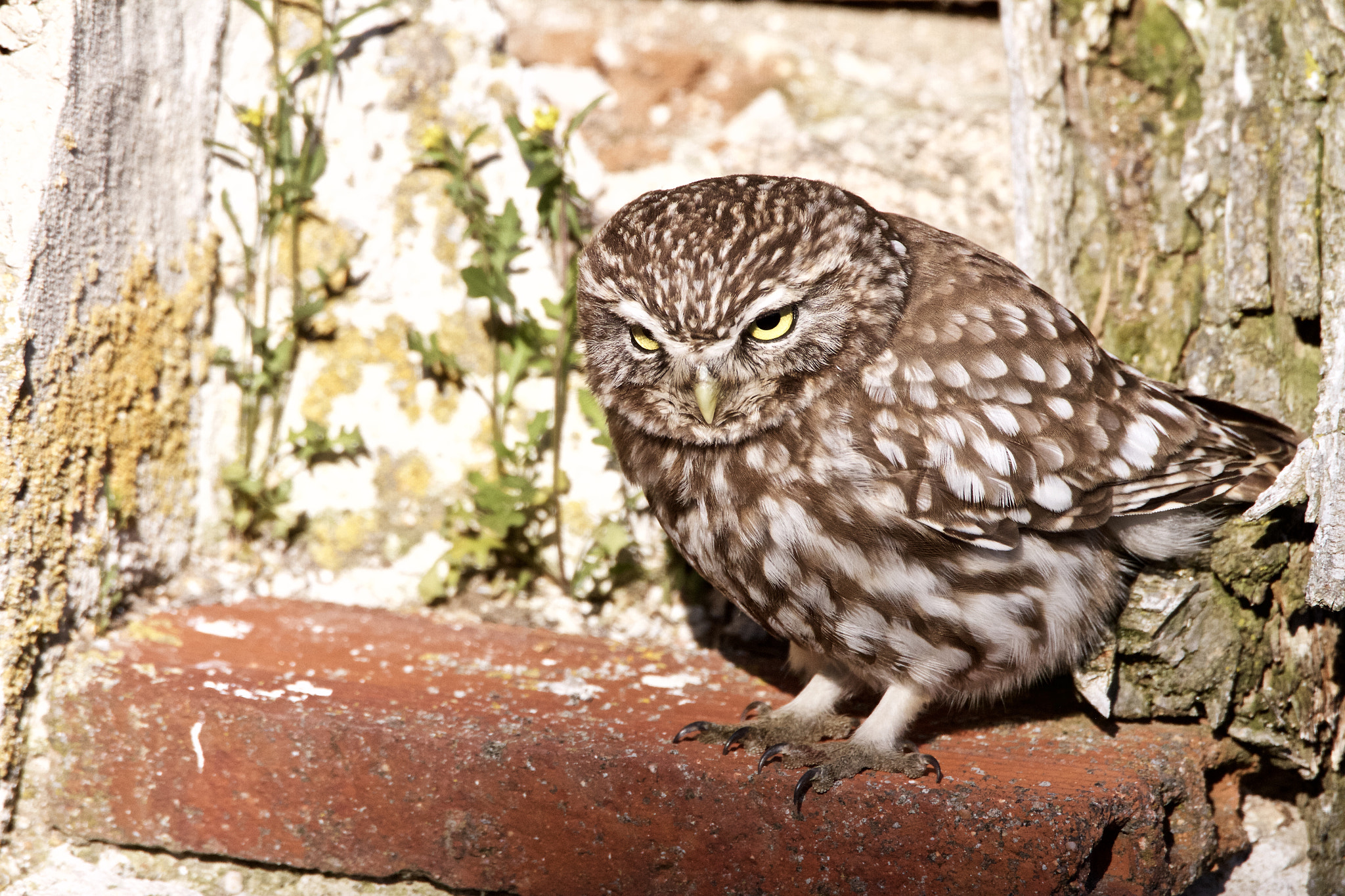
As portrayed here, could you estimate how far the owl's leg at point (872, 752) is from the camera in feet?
6.61

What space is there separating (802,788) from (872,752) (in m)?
0.22

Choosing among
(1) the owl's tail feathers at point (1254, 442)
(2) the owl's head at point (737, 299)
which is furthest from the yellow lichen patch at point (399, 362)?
(1) the owl's tail feathers at point (1254, 442)

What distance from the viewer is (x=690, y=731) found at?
217cm

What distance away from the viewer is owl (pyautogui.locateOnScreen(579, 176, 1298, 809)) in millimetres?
2025

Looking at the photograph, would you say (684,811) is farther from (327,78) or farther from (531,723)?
(327,78)

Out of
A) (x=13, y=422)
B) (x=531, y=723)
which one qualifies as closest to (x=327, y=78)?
(x=13, y=422)

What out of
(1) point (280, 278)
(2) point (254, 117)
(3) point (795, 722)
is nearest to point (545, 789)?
(3) point (795, 722)

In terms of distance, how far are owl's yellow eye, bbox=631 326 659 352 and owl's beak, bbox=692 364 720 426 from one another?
11 centimetres

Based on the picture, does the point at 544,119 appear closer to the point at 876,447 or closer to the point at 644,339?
the point at 644,339

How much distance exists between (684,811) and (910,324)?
3.34 ft

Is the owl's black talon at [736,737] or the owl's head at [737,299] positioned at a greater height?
the owl's head at [737,299]

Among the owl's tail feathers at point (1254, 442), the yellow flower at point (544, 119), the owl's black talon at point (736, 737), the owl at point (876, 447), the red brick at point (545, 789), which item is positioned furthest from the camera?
the yellow flower at point (544, 119)

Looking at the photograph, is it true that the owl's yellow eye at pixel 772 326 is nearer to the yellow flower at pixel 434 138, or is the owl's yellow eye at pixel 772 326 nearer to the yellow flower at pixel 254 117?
the yellow flower at pixel 434 138

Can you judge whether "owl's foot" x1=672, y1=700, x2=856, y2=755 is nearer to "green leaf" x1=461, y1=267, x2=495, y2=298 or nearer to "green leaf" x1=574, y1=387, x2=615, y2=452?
"green leaf" x1=574, y1=387, x2=615, y2=452
